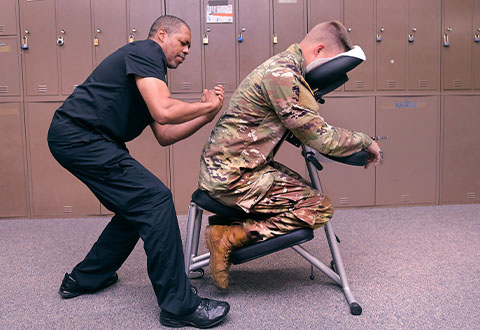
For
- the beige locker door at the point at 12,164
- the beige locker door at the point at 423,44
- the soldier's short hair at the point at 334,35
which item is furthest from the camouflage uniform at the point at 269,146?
the beige locker door at the point at 12,164

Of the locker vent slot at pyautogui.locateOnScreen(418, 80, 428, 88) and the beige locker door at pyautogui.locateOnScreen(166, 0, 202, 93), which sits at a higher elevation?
the beige locker door at pyautogui.locateOnScreen(166, 0, 202, 93)

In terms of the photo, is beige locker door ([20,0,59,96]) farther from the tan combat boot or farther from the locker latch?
the tan combat boot

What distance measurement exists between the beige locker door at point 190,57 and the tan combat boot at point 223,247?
79.5 inches

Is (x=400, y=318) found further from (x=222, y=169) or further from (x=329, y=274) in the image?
(x=222, y=169)

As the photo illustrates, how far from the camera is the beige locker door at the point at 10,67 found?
3.48 m

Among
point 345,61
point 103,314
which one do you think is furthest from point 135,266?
point 345,61

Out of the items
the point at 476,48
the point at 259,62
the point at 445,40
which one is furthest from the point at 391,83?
the point at 259,62

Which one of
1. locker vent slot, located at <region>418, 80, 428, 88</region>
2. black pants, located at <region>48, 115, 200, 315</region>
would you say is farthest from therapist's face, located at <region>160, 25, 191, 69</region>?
locker vent slot, located at <region>418, 80, 428, 88</region>

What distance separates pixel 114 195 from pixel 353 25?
9.23ft

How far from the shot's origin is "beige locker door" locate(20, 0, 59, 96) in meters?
3.47

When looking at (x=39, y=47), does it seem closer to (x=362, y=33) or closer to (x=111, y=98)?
(x=111, y=98)

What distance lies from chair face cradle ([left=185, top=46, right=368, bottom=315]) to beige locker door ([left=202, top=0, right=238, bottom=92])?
5.67ft

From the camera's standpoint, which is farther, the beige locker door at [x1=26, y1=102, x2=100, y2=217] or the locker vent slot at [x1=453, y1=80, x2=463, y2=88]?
the locker vent slot at [x1=453, y1=80, x2=463, y2=88]

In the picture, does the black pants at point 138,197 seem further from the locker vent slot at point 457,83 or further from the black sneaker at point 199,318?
the locker vent slot at point 457,83
